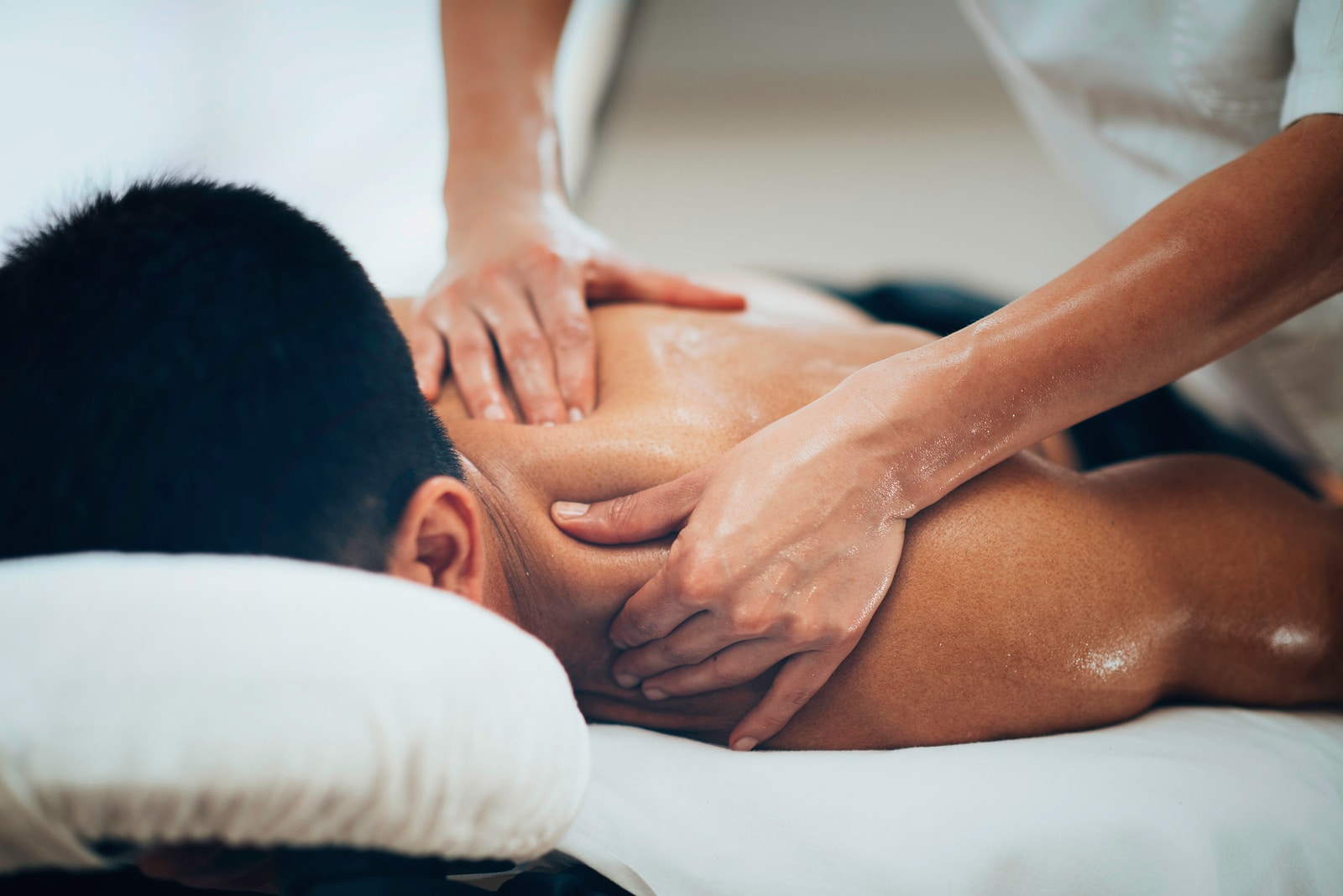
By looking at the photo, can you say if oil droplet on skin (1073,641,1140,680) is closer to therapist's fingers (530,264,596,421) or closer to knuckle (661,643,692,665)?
knuckle (661,643,692,665)

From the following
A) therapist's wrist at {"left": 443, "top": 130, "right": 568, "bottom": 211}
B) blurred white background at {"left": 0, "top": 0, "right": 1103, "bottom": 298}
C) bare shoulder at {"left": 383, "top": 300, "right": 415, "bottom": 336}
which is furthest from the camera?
blurred white background at {"left": 0, "top": 0, "right": 1103, "bottom": 298}

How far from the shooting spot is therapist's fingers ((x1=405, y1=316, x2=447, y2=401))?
808 mm

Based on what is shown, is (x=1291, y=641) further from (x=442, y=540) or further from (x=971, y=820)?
(x=442, y=540)

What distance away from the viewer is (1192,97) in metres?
0.87

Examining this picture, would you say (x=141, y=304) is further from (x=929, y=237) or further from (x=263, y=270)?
(x=929, y=237)

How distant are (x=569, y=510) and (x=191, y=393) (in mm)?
304

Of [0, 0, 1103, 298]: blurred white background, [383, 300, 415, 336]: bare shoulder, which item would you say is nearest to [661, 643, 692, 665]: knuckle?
[383, 300, 415, 336]: bare shoulder

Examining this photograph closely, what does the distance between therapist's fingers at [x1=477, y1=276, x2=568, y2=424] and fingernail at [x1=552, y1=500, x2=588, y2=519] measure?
0.29 ft

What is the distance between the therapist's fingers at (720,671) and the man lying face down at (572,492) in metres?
0.03

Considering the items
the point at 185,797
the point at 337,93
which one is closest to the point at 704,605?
the point at 185,797

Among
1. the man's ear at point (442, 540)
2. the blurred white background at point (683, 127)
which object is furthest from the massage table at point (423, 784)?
the blurred white background at point (683, 127)

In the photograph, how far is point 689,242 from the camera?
7.06ft

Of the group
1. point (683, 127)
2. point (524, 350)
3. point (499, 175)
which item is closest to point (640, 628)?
point (524, 350)

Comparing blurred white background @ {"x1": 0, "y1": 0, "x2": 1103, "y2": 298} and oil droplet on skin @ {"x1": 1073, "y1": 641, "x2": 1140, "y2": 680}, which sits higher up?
blurred white background @ {"x1": 0, "y1": 0, "x2": 1103, "y2": 298}
